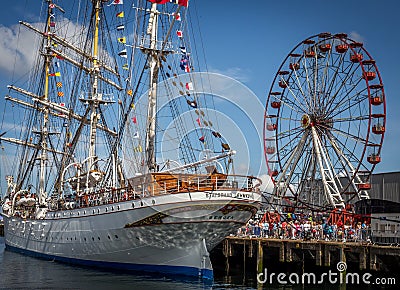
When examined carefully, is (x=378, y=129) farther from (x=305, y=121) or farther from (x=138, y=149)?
(x=138, y=149)

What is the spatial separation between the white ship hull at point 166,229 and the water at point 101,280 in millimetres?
886

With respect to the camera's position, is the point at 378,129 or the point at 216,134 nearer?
the point at 216,134

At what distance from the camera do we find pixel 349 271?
2877 centimetres

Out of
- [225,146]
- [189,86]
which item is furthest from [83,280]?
[189,86]

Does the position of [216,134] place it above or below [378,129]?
below

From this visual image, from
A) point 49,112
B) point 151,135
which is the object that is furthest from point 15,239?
point 151,135

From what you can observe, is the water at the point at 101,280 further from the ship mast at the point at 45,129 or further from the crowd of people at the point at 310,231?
the ship mast at the point at 45,129

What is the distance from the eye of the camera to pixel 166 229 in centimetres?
2791

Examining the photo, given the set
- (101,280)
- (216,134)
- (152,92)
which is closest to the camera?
(101,280)

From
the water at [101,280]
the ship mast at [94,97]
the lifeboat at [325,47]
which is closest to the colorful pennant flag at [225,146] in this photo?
the water at [101,280]

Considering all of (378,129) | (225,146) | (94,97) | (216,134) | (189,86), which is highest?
(94,97)

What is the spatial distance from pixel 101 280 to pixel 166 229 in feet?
14.5

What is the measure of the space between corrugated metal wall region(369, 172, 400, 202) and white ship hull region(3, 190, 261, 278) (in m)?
18.9

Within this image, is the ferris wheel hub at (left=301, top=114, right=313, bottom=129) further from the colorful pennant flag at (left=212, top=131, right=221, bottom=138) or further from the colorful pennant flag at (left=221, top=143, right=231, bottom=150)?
the colorful pennant flag at (left=221, top=143, right=231, bottom=150)
